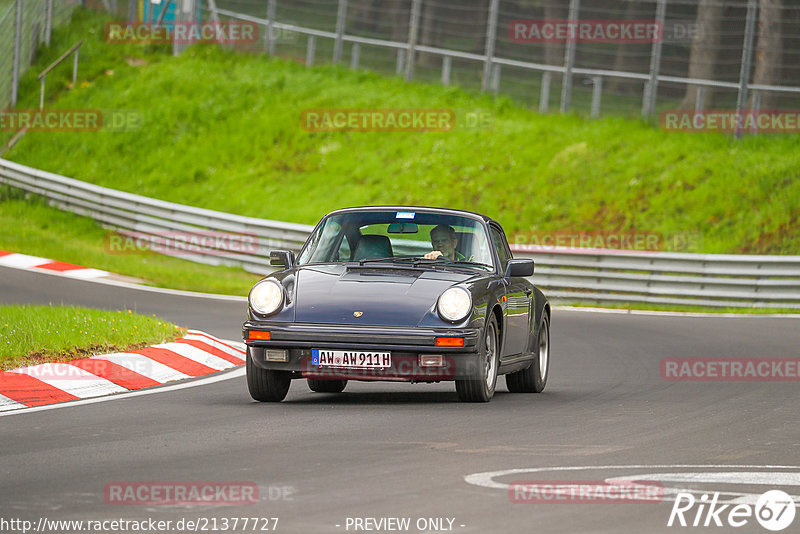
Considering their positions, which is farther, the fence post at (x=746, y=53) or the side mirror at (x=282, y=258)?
the fence post at (x=746, y=53)

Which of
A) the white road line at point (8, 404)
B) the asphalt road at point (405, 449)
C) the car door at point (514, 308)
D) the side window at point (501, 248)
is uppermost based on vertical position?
the side window at point (501, 248)

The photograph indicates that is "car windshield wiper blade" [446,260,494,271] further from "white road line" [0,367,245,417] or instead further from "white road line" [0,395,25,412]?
"white road line" [0,395,25,412]

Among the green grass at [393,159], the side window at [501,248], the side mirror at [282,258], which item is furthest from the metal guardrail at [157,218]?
the side mirror at [282,258]

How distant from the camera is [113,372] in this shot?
1093 cm

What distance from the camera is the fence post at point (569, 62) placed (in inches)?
1127

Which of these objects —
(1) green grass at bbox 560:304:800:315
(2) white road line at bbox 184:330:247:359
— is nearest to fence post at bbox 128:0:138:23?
(1) green grass at bbox 560:304:800:315

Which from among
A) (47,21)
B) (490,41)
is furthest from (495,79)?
(47,21)

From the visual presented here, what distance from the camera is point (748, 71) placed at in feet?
88.3

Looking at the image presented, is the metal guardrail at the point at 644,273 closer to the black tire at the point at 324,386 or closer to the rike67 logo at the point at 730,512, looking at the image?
the black tire at the point at 324,386

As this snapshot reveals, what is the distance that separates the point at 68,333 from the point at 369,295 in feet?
10.7

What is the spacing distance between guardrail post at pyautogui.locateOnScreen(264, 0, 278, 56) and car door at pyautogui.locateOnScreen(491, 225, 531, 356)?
2433cm

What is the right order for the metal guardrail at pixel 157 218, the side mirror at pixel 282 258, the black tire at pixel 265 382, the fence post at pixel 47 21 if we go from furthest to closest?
the fence post at pixel 47 21 < the metal guardrail at pixel 157 218 < the side mirror at pixel 282 258 < the black tire at pixel 265 382

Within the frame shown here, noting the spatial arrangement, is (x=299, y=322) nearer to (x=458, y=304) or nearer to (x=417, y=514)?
(x=458, y=304)

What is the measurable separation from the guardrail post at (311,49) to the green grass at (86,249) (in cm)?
881
